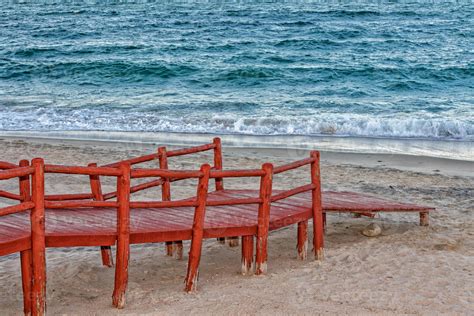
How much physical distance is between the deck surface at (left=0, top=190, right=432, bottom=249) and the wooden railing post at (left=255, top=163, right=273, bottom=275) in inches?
3.2

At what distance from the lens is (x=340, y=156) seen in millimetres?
13859

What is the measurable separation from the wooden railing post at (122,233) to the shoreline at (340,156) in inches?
287

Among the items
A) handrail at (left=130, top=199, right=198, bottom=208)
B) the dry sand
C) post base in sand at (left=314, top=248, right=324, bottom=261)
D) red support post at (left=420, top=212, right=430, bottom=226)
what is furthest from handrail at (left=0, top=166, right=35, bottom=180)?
red support post at (left=420, top=212, right=430, bottom=226)

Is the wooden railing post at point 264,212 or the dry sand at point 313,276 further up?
the wooden railing post at point 264,212

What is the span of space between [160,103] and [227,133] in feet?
14.1

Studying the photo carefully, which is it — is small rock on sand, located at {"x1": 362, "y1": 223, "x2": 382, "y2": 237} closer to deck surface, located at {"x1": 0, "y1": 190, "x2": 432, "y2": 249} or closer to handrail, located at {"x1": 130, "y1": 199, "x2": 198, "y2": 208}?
deck surface, located at {"x1": 0, "y1": 190, "x2": 432, "y2": 249}

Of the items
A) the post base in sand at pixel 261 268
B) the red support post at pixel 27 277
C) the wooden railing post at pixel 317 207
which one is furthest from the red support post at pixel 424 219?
the red support post at pixel 27 277

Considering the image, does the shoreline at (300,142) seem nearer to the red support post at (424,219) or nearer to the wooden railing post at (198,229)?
the red support post at (424,219)

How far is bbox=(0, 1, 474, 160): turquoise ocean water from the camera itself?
1761cm

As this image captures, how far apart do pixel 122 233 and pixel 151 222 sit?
55 centimetres

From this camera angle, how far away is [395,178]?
11.9 metres

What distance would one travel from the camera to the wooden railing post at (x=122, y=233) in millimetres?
6027

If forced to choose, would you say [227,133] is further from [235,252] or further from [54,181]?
[235,252]

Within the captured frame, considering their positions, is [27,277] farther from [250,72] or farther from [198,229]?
[250,72]
